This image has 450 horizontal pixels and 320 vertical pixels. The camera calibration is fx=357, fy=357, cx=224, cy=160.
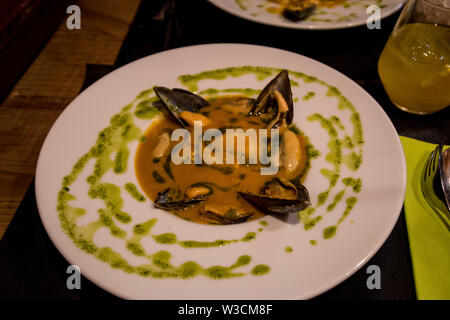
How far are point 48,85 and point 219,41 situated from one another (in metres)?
1.29

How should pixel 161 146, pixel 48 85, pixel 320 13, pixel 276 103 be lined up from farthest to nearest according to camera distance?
pixel 320 13 → pixel 48 85 → pixel 276 103 → pixel 161 146

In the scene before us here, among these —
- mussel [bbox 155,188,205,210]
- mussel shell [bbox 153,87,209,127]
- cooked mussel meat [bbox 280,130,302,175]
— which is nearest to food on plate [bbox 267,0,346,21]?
mussel shell [bbox 153,87,209,127]

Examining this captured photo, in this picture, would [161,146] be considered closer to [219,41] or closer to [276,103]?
[276,103]

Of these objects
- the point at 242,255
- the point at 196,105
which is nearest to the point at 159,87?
the point at 196,105

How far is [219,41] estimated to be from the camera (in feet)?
9.04

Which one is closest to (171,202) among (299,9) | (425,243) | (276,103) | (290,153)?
(290,153)

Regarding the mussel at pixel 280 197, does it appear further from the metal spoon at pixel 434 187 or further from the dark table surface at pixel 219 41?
the metal spoon at pixel 434 187

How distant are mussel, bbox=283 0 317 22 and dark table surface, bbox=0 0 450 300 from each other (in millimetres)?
148

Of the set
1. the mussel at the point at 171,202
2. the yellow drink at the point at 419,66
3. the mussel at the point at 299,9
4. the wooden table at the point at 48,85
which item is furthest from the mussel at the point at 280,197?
the mussel at the point at 299,9

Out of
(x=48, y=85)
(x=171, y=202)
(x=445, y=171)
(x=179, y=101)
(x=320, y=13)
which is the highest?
(x=320, y=13)

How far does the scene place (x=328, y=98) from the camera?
212 cm

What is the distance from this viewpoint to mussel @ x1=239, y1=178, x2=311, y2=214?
4.98ft

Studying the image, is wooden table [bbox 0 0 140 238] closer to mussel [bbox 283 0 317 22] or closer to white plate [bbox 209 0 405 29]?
white plate [bbox 209 0 405 29]
